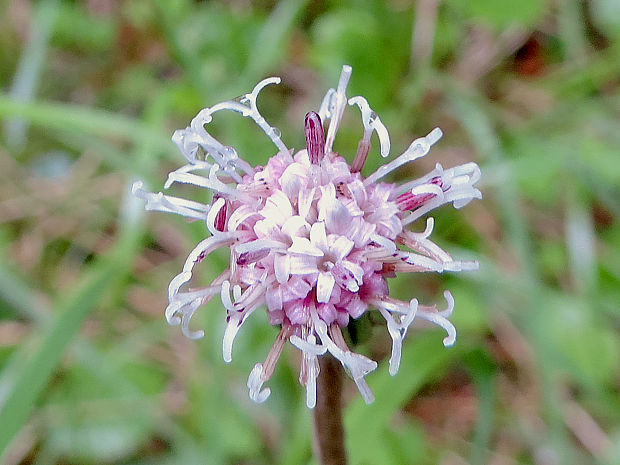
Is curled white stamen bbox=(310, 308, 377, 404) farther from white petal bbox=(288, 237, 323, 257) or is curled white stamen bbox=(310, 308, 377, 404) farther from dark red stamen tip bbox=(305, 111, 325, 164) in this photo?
dark red stamen tip bbox=(305, 111, 325, 164)

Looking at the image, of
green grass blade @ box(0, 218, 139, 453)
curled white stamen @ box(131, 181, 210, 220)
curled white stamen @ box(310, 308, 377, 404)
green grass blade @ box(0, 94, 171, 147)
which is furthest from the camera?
green grass blade @ box(0, 94, 171, 147)

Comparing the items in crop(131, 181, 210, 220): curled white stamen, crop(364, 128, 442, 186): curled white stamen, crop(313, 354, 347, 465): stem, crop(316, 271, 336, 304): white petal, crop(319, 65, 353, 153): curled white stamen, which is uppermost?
crop(319, 65, 353, 153): curled white stamen

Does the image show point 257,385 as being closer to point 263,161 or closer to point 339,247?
point 339,247

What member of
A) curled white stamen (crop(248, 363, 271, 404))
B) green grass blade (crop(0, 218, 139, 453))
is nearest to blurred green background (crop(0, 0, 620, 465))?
green grass blade (crop(0, 218, 139, 453))

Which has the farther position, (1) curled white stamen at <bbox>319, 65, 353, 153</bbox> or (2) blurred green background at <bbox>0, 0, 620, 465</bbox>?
(2) blurred green background at <bbox>0, 0, 620, 465</bbox>

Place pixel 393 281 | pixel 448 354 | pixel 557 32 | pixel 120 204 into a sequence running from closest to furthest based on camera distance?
pixel 448 354 < pixel 393 281 < pixel 120 204 < pixel 557 32

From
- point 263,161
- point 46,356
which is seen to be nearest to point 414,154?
point 46,356

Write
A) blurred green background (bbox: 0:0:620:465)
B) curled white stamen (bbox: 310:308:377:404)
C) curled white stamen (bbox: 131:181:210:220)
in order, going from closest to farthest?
1. curled white stamen (bbox: 310:308:377:404)
2. curled white stamen (bbox: 131:181:210:220)
3. blurred green background (bbox: 0:0:620:465)

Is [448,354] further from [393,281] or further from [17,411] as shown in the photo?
[17,411]

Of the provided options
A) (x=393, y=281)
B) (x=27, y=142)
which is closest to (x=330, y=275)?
(x=393, y=281)
